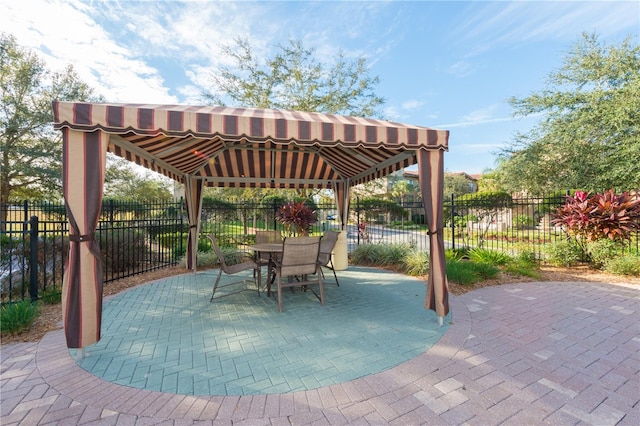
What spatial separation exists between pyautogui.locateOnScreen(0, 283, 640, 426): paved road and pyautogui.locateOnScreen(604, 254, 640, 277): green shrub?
387 centimetres

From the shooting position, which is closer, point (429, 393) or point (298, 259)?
point (429, 393)

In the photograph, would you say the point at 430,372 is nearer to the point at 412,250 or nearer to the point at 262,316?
the point at 262,316

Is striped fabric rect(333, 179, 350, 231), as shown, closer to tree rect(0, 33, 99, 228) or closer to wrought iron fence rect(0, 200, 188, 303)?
wrought iron fence rect(0, 200, 188, 303)

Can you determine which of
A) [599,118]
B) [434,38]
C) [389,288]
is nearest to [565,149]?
[599,118]

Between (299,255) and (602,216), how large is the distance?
716cm

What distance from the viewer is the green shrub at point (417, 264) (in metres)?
6.23

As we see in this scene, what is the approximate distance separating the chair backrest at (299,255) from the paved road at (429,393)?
2046mm

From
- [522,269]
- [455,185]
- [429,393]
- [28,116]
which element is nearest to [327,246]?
[429,393]

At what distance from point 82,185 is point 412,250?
683cm

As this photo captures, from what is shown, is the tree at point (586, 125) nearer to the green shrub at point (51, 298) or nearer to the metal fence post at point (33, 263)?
the green shrub at point (51, 298)

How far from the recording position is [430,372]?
2488 mm

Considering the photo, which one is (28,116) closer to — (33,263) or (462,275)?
(33,263)

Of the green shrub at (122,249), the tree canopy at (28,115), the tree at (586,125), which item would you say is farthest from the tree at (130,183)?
the tree at (586,125)

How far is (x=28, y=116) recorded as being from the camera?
43.5 feet
